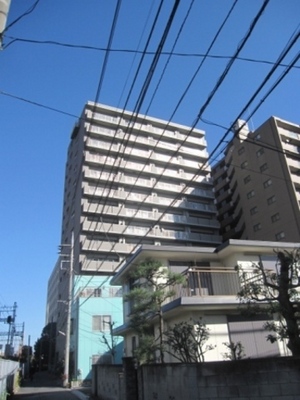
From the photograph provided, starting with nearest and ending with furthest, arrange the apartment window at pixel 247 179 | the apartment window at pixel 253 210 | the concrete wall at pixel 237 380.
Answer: the concrete wall at pixel 237 380 → the apartment window at pixel 253 210 → the apartment window at pixel 247 179

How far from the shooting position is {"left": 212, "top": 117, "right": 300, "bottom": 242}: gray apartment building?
3891 cm

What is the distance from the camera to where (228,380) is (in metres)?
6.88

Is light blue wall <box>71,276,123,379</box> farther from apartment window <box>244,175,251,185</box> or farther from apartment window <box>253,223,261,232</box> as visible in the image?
apartment window <box>244,175,251,185</box>

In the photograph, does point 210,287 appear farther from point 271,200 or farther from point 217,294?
point 271,200

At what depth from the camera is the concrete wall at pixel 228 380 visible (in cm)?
634

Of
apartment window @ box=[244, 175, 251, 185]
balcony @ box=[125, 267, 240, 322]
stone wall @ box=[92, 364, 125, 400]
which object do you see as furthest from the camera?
apartment window @ box=[244, 175, 251, 185]

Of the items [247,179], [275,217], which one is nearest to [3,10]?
[275,217]

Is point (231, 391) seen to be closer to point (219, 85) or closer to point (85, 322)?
point (219, 85)

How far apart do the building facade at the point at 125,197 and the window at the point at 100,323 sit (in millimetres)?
6032

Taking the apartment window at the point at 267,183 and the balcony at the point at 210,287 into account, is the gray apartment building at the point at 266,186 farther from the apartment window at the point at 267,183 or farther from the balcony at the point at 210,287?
the balcony at the point at 210,287

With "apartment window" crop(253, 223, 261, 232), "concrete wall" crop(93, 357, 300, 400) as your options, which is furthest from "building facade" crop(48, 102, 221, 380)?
"concrete wall" crop(93, 357, 300, 400)

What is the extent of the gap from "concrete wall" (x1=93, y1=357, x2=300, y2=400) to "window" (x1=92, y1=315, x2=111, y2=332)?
21.4 metres

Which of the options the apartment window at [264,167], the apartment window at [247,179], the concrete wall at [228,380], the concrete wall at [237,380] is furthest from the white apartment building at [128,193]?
the concrete wall at [237,380]

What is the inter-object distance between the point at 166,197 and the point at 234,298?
122ft
